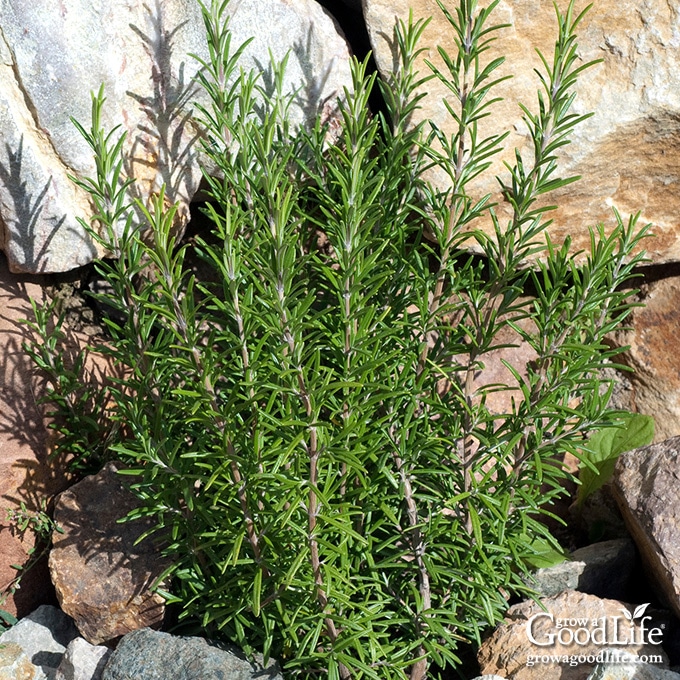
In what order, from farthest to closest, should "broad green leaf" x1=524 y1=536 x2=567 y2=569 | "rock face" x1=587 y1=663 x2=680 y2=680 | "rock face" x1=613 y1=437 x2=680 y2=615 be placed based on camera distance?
1. "broad green leaf" x1=524 y1=536 x2=567 y2=569
2. "rock face" x1=613 y1=437 x2=680 y2=615
3. "rock face" x1=587 y1=663 x2=680 y2=680

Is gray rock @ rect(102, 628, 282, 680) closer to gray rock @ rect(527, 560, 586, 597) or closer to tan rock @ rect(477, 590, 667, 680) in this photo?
tan rock @ rect(477, 590, 667, 680)

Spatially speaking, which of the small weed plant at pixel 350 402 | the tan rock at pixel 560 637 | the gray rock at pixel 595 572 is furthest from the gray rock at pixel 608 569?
the small weed plant at pixel 350 402

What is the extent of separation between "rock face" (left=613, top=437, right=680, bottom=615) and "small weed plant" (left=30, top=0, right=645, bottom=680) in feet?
1.57

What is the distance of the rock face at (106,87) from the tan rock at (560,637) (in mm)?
1751

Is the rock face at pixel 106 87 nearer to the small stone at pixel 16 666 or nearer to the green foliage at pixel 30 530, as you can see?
the green foliage at pixel 30 530

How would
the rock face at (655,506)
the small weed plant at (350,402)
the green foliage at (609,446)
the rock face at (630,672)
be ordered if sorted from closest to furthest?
the small weed plant at (350,402) < the rock face at (630,672) < the rock face at (655,506) < the green foliage at (609,446)

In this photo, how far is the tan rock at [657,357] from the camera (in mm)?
3441

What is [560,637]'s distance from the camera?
2.63 meters

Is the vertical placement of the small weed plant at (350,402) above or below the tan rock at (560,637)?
above

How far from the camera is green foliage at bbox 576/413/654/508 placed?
325cm

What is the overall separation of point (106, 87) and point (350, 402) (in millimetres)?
1389

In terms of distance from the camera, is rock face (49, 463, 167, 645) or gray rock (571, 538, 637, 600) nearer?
rock face (49, 463, 167, 645)

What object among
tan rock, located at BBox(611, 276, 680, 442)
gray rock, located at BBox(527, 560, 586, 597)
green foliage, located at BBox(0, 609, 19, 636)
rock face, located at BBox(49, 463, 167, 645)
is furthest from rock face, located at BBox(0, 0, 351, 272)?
gray rock, located at BBox(527, 560, 586, 597)

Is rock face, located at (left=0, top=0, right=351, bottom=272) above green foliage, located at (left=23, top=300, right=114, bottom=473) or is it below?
above
